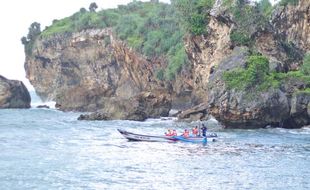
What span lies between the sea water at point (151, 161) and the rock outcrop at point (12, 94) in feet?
133

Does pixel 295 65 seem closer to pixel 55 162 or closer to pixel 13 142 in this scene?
pixel 13 142

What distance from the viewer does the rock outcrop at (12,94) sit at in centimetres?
10223

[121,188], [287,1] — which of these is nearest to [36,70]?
[287,1]

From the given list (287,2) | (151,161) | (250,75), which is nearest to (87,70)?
(287,2)

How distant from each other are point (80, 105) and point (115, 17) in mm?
25444

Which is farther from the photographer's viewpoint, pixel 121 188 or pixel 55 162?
pixel 55 162

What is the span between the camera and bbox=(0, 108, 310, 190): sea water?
33.2 m

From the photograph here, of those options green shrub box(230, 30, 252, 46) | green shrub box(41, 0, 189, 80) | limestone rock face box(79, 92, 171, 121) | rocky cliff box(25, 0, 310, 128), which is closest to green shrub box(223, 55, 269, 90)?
rocky cliff box(25, 0, 310, 128)

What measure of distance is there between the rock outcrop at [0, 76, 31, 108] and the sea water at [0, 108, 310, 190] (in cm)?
4063

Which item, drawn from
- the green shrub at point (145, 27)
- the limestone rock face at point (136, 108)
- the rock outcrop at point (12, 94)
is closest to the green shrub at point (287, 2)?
the limestone rock face at point (136, 108)

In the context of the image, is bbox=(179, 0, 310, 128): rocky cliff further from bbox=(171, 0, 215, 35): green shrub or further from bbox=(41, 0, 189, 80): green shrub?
bbox=(41, 0, 189, 80): green shrub

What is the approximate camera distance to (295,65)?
73.4 m

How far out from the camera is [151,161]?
135ft

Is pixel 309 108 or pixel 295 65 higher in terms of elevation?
pixel 295 65
